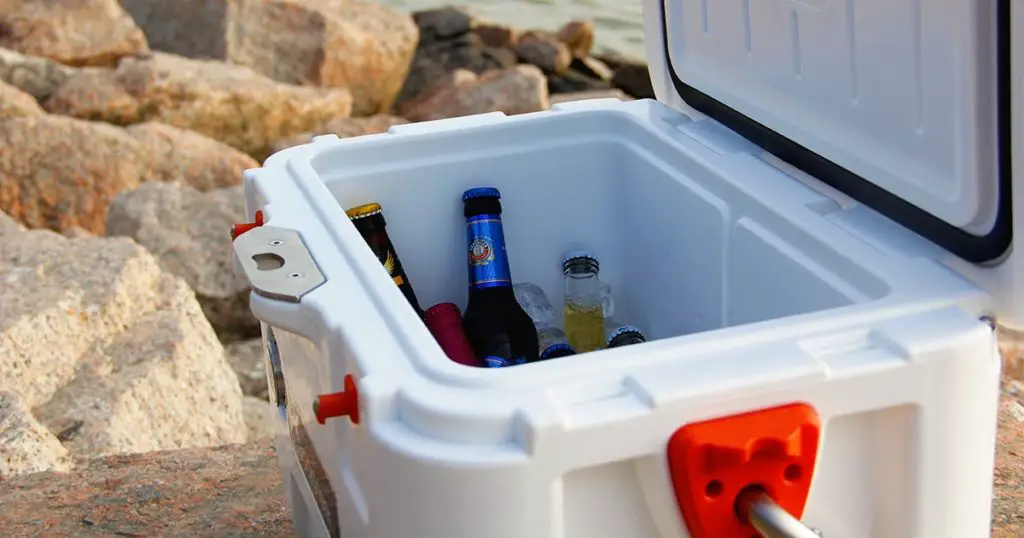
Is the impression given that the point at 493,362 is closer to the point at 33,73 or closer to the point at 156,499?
the point at 156,499

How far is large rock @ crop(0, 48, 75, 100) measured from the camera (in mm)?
5367

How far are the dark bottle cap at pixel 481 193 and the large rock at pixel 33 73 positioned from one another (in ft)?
13.4

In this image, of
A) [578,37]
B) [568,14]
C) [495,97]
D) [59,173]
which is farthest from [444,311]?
[568,14]

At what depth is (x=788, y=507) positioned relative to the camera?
3.61 feet

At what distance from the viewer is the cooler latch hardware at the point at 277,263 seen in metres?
1.29

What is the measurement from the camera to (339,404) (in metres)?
1.13

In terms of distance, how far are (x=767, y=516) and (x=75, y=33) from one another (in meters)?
5.53

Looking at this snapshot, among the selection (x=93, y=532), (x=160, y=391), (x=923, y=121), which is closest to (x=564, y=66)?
(x=160, y=391)

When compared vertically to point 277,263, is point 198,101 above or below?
below

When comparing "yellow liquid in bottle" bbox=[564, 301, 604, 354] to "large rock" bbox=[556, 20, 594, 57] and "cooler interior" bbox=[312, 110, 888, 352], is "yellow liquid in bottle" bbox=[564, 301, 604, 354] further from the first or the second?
"large rock" bbox=[556, 20, 594, 57]

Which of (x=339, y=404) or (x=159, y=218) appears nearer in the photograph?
(x=339, y=404)

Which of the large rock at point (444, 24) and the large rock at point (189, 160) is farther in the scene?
the large rock at point (444, 24)

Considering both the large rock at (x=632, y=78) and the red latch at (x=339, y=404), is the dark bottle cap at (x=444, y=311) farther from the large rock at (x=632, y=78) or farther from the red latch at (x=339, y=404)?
the large rock at (x=632, y=78)

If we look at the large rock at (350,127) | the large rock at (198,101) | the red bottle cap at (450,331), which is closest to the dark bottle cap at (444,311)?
the red bottle cap at (450,331)
